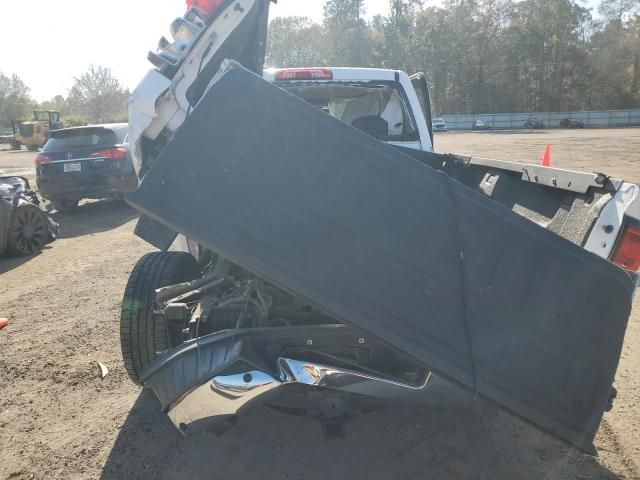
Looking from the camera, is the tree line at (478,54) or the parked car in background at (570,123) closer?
the parked car in background at (570,123)

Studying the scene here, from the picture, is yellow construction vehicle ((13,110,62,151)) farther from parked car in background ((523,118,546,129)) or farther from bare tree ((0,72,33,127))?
parked car in background ((523,118,546,129))

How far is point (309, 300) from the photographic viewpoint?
5.87 ft

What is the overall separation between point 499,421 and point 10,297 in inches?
208

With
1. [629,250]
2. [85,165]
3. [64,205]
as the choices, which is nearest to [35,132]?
[64,205]

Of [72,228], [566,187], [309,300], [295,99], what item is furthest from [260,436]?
[72,228]

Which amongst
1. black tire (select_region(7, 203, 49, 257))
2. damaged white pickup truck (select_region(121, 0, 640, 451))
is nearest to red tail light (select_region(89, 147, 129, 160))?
black tire (select_region(7, 203, 49, 257))

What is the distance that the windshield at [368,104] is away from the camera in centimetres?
454

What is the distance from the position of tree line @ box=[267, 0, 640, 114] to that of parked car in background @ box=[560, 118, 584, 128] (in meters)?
→ 9.96

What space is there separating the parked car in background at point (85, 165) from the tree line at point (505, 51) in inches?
2051

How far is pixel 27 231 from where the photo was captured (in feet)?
24.2

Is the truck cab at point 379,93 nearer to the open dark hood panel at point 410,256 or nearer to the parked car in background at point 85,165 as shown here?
the open dark hood panel at point 410,256

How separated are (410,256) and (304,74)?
9.94ft

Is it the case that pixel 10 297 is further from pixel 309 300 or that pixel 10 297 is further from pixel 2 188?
pixel 309 300

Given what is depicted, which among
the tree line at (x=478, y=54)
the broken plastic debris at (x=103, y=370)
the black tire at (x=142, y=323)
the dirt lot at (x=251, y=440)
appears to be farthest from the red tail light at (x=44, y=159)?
the tree line at (x=478, y=54)
